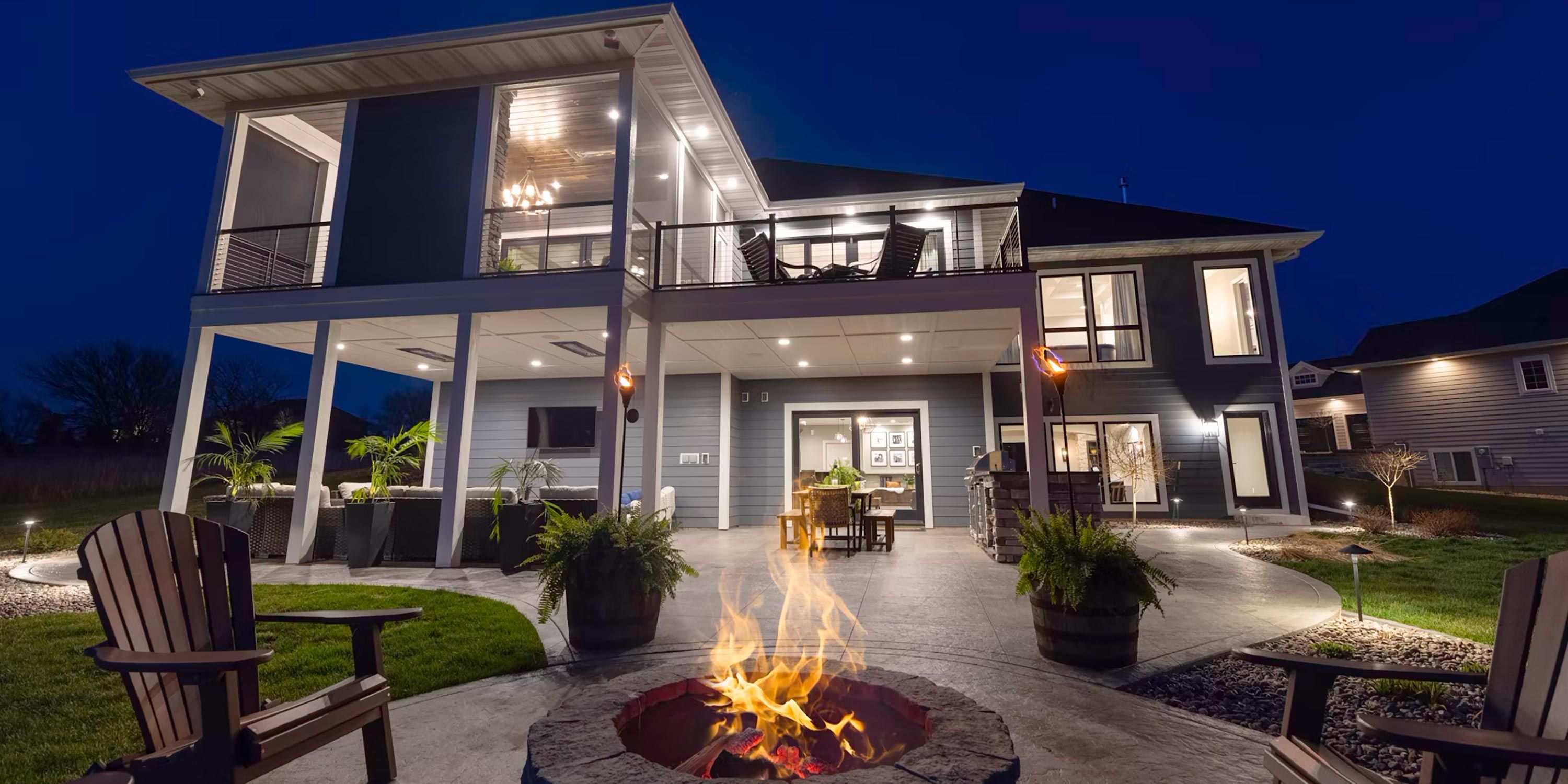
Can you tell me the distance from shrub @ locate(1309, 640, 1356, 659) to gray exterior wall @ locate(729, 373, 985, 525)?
22.0 feet

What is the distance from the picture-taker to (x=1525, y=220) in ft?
257

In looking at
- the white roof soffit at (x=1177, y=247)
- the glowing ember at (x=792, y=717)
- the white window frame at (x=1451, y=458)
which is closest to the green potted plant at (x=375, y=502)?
the glowing ember at (x=792, y=717)

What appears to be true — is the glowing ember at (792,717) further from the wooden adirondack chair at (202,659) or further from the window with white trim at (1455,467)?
the window with white trim at (1455,467)

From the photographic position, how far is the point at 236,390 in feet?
94.4

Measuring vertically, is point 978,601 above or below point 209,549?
below

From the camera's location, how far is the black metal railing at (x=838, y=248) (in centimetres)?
687

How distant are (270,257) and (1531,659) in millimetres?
11179

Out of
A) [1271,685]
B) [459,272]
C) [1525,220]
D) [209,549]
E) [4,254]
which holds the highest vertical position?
[1525,220]

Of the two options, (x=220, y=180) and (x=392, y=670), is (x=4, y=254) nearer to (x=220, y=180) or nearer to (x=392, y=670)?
(x=220, y=180)

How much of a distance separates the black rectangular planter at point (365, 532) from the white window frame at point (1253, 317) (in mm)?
12938

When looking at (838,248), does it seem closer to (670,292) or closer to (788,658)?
(670,292)

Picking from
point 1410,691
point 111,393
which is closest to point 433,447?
point 1410,691

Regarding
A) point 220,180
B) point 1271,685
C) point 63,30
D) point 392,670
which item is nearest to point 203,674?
point 392,670

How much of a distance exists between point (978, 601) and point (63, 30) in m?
119
